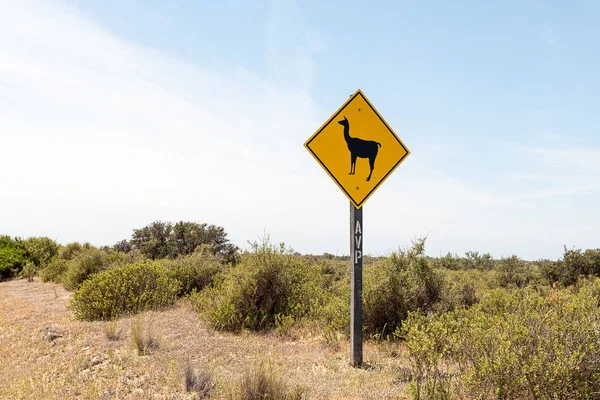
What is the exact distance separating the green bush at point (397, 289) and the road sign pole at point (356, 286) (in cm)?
180

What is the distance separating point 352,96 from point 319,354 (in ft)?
13.6

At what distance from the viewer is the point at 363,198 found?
19.7 feet

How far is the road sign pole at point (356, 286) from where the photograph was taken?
596 centimetres

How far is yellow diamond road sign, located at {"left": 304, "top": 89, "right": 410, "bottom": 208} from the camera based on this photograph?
600cm

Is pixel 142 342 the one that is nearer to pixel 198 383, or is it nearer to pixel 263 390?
pixel 198 383

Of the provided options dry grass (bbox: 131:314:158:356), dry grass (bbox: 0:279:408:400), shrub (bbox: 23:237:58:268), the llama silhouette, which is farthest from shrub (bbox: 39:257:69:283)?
→ the llama silhouette

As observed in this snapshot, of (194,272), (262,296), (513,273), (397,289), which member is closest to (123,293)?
(194,272)

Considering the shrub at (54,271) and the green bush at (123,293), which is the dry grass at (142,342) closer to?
the green bush at (123,293)

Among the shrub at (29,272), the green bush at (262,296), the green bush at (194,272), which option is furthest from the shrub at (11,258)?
the green bush at (262,296)

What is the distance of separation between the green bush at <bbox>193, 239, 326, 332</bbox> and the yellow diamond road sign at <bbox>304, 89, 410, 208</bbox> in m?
3.88

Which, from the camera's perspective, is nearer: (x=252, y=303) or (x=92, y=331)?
(x=92, y=331)

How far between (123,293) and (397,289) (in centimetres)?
684

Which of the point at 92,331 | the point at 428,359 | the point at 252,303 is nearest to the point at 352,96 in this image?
the point at 428,359

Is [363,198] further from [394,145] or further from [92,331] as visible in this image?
[92,331]
